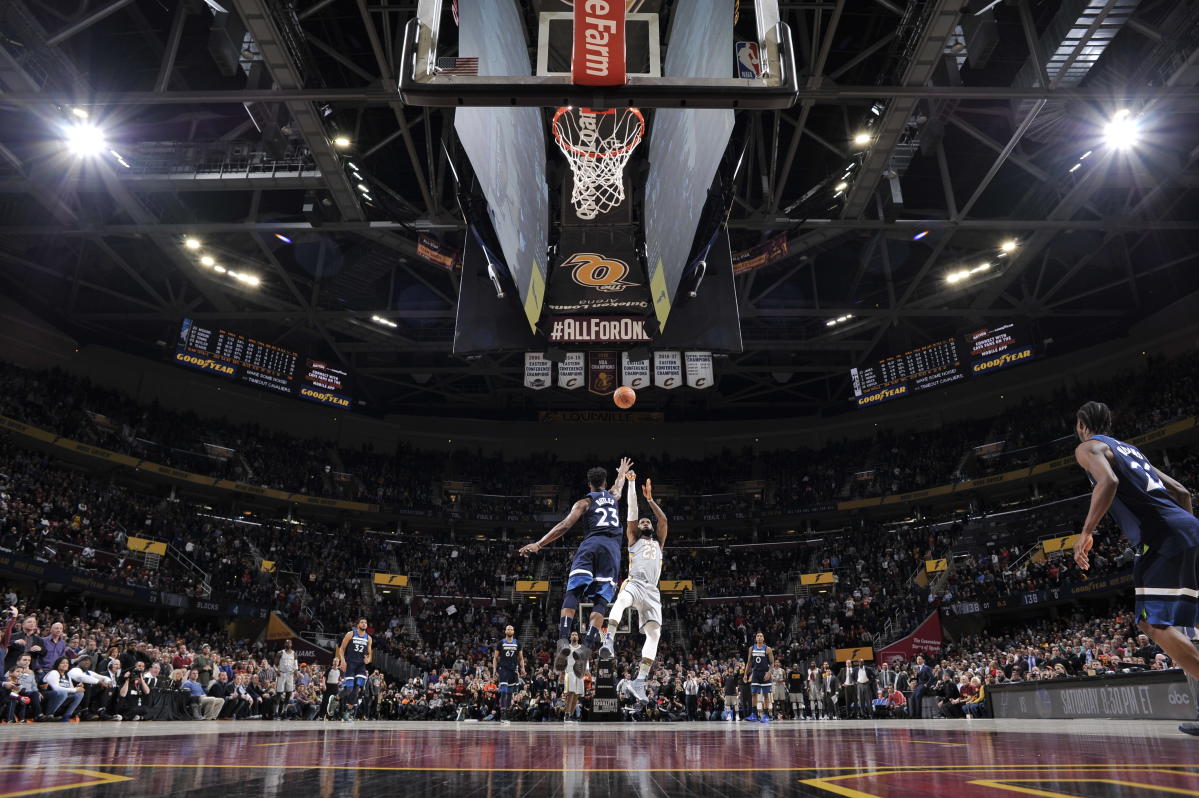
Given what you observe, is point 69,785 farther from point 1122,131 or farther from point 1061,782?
point 1122,131

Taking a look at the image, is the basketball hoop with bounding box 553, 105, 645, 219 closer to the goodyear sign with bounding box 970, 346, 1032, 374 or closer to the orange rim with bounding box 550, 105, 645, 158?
the orange rim with bounding box 550, 105, 645, 158

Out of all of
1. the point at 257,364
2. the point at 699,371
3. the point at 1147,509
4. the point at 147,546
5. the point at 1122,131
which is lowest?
the point at 1147,509

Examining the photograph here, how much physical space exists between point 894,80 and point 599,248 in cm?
691

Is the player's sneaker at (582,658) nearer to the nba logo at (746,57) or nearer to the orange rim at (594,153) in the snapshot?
the nba logo at (746,57)

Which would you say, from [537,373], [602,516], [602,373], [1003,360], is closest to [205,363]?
[537,373]

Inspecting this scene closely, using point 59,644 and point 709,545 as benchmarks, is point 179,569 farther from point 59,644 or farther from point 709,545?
point 709,545

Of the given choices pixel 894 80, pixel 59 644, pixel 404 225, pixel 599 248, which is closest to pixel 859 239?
pixel 894 80

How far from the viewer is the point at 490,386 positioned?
35.6m

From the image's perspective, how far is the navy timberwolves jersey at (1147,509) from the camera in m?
4.64

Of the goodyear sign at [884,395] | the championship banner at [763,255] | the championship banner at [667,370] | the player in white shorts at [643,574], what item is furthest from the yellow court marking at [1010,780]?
the goodyear sign at [884,395]

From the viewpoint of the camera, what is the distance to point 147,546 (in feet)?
84.7

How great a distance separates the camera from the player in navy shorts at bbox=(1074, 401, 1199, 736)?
4.57 m

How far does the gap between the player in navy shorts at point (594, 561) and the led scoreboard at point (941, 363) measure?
21.4m

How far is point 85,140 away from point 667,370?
48.4ft
